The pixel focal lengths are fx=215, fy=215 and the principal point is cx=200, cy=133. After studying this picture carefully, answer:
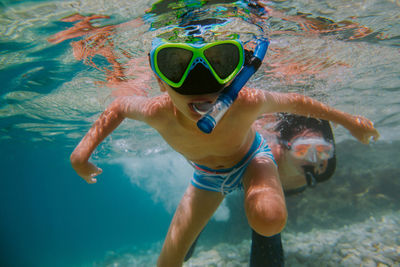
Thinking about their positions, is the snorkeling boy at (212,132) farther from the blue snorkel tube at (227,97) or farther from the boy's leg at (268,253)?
the boy's leg at (268,253)

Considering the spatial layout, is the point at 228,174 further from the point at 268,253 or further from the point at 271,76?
the point at 271,76

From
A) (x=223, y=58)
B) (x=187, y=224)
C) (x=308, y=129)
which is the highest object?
(x=223, y=58)

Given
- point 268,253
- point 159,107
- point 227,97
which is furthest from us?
point 268,253

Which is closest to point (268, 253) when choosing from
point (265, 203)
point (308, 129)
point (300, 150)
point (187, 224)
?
point (187, 224)

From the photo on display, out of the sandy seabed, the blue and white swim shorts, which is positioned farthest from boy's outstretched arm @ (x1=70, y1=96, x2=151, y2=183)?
the sandy seabed

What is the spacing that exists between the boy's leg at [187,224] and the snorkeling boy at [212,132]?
0.02 meters

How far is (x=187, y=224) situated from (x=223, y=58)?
299cm

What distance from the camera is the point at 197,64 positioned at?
2.40 m

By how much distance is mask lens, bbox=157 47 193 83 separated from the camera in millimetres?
2482

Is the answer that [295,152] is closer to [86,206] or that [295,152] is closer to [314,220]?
[314,220]

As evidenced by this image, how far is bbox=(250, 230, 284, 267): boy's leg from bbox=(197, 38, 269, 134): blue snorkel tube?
3.74 metres

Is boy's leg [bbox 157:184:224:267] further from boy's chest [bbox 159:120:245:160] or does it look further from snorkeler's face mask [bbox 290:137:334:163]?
snorkeler's face mask [bbox 290:137:334:163]

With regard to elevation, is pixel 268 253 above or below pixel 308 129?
below

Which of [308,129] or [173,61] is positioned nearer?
[173,61]
